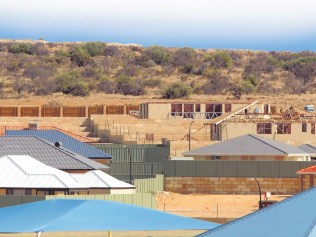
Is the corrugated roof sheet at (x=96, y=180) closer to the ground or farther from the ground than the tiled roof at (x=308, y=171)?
farther from the ground

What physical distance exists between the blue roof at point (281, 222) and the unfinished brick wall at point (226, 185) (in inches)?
2101

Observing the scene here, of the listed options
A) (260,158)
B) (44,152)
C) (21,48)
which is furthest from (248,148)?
(21,48)

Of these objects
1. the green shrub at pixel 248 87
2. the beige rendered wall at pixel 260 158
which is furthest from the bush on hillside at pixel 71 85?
the beige rendered wall at pixel 260 158

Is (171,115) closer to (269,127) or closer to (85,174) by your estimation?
(269,127)

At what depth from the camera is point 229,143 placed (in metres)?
90.8

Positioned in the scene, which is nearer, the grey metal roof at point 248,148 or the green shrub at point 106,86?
the grey metal roof at point 248,148

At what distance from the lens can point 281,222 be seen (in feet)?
94.9

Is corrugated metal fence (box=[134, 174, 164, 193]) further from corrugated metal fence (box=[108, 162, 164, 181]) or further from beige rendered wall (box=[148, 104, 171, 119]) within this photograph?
beige rendered wall (box=[148, 104, 171, 119])

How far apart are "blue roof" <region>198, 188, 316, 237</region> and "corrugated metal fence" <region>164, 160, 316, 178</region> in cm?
5339

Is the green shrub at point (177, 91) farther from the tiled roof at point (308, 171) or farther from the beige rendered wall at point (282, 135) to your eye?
Answer: the tiled roof at point (308, 171)

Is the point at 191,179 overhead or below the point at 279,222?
below

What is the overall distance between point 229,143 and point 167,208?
16839 millimetres

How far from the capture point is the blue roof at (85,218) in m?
34.9

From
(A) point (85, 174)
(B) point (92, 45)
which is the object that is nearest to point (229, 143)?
(A) point (85, 174)
